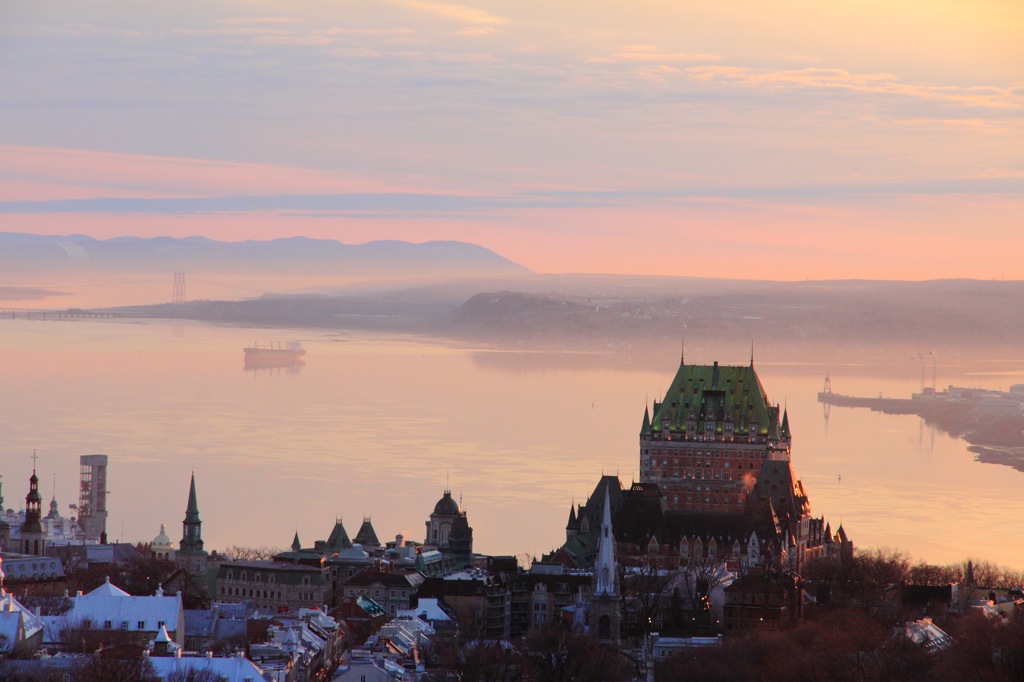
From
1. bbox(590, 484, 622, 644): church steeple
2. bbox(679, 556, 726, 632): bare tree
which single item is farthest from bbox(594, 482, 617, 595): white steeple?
bbox(679, 556, 726, 632): bare tree

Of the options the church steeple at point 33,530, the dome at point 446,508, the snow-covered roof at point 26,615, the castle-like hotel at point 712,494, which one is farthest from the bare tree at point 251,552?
the snow-covered roof at point 26,615

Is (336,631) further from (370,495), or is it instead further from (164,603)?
(370,495)

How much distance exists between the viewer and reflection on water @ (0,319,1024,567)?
101 metres

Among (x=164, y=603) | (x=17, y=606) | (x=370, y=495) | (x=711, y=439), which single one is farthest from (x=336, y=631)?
(x=370, y=495)

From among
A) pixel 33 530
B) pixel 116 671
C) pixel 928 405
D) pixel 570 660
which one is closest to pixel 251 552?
pixel 33 530

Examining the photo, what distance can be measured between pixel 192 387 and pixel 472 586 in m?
127

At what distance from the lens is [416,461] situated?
127 meters

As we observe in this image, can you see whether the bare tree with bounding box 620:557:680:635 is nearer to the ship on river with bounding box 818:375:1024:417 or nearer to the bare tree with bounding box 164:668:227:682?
the bare tree with bounding box 164:668:227:682

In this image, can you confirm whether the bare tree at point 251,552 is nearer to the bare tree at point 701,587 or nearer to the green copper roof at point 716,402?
the green copper roof at point 716,402

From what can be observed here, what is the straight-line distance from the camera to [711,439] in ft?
306

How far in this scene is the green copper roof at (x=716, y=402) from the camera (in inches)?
3691

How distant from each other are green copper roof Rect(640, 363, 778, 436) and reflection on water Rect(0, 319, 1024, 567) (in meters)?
6.48

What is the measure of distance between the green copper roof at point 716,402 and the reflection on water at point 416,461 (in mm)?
6481

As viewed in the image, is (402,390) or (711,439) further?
(402,390)
